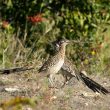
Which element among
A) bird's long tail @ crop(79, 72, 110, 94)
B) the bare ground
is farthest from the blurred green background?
bird's long tail @ crop(79, 72, 110, 94)

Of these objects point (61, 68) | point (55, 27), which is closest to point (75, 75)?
point (61, 68)

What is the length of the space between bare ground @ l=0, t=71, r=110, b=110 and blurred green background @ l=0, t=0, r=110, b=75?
1.86 metres

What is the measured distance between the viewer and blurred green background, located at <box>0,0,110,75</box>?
35.2 feet

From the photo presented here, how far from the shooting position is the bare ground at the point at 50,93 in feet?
22.9

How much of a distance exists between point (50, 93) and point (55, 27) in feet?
15.9

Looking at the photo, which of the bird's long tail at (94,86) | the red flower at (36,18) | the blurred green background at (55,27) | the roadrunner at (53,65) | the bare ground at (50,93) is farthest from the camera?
the red flower at (36,18)

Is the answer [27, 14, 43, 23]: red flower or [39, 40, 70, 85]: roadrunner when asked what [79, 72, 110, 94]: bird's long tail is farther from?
[27, 14, 43, 23]: red flower

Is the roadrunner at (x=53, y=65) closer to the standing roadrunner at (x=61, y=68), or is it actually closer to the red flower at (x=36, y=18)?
the standing roadrunner at (x=61, y=68)

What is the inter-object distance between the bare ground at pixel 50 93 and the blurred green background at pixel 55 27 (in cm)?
186

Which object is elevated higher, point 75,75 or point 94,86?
point 75,75

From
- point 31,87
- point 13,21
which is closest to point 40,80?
point 31,87

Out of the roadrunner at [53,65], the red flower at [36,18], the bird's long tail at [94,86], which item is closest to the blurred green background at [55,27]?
the red flower at [36,18]

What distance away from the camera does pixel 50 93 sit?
6.80 m

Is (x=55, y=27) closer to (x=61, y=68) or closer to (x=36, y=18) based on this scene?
(x=36, y=18)
